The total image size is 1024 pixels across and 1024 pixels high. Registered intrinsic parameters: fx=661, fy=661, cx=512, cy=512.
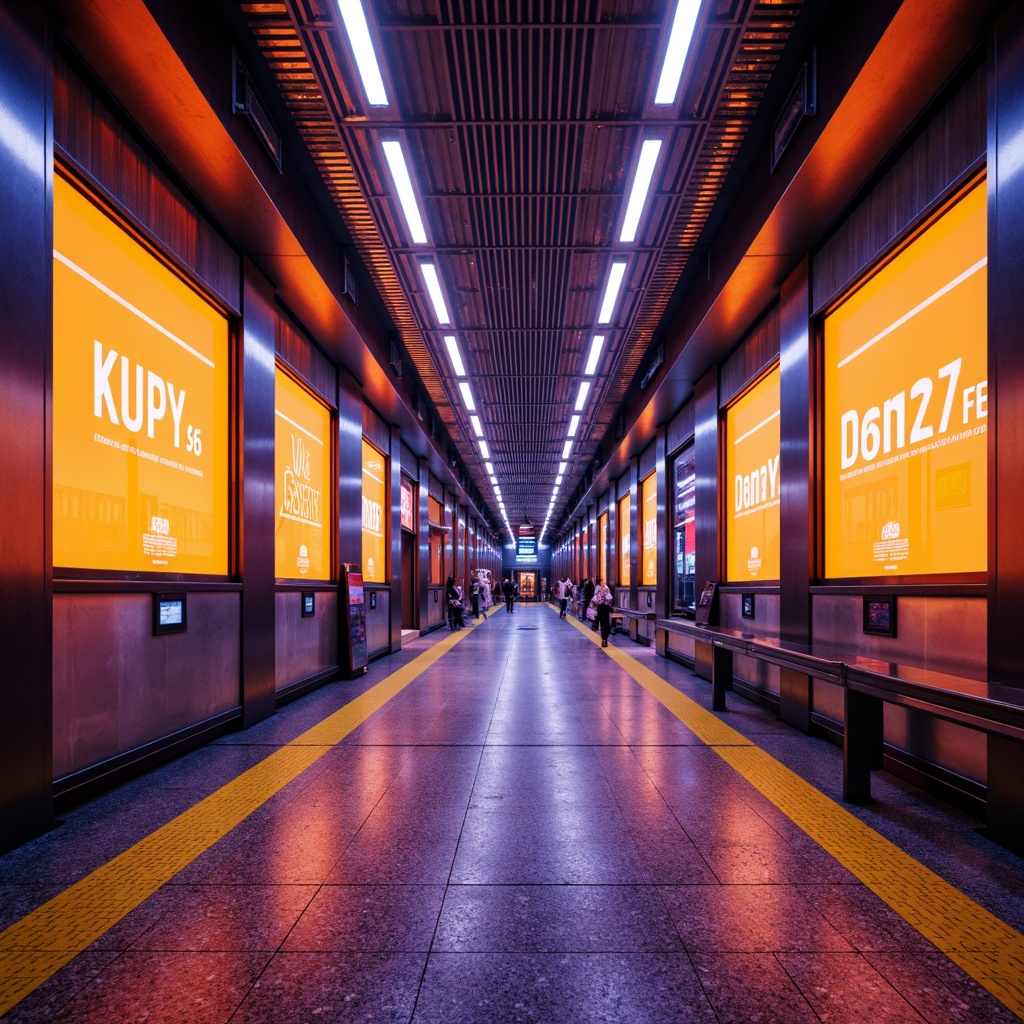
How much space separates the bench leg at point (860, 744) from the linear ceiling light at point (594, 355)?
6.20 metres

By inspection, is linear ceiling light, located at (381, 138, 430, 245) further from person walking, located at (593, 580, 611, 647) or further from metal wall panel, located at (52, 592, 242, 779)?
person walking, located at (593, 580, 611, 647)

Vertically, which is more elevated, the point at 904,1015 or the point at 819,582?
the point at 819,582

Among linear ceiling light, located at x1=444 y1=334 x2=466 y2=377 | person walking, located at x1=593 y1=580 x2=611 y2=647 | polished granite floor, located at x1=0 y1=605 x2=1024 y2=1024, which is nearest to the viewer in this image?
polished granite floor, located at x1=0 y1=605 x2=1024 y2=1024

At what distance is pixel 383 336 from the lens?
8930 mm

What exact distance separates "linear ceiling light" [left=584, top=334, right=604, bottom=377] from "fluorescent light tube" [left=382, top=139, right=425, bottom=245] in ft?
8.30

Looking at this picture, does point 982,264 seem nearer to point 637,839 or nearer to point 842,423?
point 842,423

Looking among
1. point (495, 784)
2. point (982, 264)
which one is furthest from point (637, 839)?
point (982, 264)

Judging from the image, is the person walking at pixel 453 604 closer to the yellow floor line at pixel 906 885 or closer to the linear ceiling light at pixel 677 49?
the yellow floor line at pixel 906 885

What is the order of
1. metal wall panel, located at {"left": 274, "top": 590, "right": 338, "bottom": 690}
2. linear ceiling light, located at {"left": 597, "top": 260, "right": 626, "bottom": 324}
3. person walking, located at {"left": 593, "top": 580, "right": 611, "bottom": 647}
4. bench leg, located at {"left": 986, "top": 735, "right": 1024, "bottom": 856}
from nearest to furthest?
bench leg, located at {"left": 986, "top": 735, "right": 1024, "bottom": 856} → metal wall panel, located at {"left": 274, "top": 590, "right": 338, "bottom": 690} → linear ceiling light, located at {"left": 597, "top": 260, "right": 626, "bottom": 324} → person walking, located at {"left": 593, "top": 580, "right": 611, "bottom": 647}

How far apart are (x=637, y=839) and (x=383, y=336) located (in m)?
7.38

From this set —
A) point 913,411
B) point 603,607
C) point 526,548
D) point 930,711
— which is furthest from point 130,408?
point 526,548

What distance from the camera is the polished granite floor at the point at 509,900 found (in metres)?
1.94

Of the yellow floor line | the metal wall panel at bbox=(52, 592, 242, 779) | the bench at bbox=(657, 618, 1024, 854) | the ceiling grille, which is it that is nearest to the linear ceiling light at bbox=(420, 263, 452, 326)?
the ceiling grille

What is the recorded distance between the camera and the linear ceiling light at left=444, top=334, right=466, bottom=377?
883 centimetres
